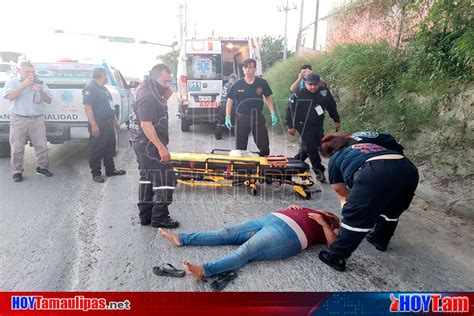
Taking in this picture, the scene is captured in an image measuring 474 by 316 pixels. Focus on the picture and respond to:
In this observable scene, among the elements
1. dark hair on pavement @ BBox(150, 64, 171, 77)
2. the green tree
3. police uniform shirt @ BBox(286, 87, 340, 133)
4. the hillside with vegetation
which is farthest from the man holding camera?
the green tree

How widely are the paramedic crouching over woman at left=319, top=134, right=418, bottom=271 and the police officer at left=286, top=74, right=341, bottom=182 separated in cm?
196

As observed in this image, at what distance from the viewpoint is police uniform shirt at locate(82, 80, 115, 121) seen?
447 cm

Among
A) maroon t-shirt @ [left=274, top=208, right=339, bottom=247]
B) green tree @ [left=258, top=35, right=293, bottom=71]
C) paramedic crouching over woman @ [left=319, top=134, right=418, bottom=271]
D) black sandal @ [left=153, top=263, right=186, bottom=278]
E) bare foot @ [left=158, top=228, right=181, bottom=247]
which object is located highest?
green tree @ [left=258, top=35, right=293, bottom=71]

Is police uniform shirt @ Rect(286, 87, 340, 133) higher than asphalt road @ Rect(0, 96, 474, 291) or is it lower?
higher

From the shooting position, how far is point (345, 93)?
7.03 meters

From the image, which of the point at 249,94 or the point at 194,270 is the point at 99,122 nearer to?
the point at 249,94

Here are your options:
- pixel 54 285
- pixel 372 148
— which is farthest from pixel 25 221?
pixel 372 148

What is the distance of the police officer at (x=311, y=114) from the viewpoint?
15.2 feet

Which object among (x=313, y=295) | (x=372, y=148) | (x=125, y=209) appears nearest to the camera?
(x=313, y=295)

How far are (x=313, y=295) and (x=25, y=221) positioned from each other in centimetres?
280

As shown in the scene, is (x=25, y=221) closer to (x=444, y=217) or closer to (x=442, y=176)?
(x=444, y=217)

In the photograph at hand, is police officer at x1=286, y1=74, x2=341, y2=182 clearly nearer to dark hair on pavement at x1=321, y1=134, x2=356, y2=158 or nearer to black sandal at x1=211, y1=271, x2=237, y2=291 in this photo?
dark hair on pavement at x1=321, y1=134, x2=356, y2=158

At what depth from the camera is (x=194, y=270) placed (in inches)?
90.4

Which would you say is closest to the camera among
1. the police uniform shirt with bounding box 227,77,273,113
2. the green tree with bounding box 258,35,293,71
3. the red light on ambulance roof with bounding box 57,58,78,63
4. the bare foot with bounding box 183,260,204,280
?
the bare foot with bounding box 183,260,204,280
